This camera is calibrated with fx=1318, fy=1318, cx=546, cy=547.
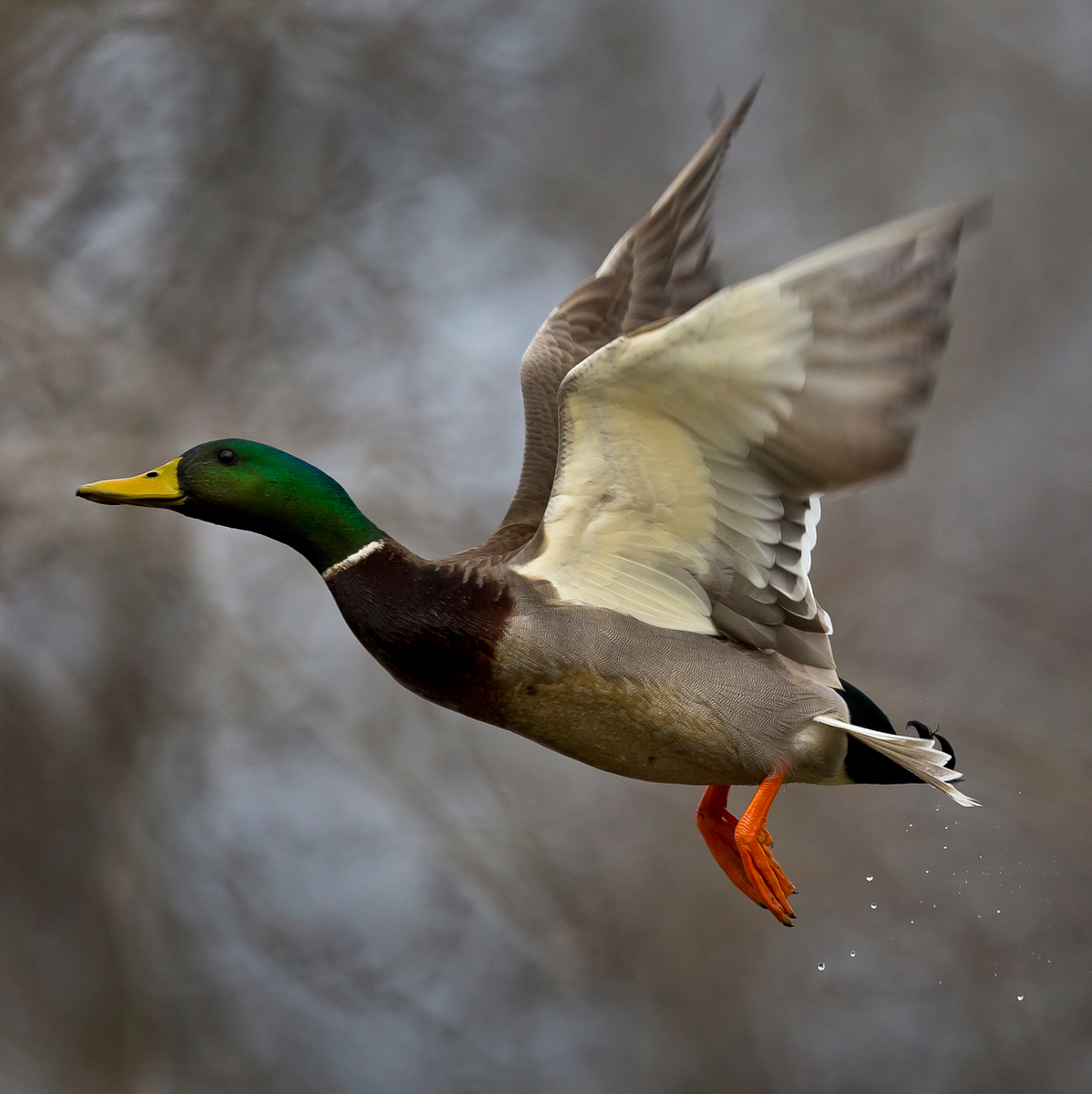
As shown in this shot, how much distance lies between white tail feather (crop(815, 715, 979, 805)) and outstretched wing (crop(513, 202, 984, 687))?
104 mm

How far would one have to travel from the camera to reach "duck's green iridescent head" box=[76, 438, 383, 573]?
137 centimetres

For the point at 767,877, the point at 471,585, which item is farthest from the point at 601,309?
the point at 767,877

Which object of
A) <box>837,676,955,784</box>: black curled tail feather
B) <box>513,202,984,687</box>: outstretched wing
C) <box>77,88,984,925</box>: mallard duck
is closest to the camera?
<box>513,202,984,687</box>: outstretched wing

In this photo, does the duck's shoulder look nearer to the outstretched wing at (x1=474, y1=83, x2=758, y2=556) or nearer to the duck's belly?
the duck's belly

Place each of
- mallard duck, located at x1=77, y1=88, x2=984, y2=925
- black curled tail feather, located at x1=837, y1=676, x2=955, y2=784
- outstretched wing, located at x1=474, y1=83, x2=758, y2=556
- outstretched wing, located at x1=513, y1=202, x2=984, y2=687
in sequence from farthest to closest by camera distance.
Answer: outstretched wing, located at x1=474, y1=83, x2=758, y2=556
black curled tail feather, located at x1=837, y1=676, x2=955, y2=784
mallard duck, located at x1=77, y1=88, x2=984, y2=925
outstretched wing, located at x1=513, y1=202, x2=984, y2=687

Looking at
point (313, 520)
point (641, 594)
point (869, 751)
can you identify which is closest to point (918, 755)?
point (869, 751)

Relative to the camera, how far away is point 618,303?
173 cm

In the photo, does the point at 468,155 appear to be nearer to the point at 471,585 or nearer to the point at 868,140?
the point at 868,140

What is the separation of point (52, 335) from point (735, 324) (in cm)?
222

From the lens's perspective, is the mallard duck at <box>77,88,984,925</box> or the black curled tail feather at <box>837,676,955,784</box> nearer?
the mallard duck at <box>77,88,984,925</box>

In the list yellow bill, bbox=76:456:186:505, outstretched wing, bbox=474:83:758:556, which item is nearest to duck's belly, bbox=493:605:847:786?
outstretched wing, bbox=474:83:758:556

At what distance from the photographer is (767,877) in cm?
130

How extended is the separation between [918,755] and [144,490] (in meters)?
0.82

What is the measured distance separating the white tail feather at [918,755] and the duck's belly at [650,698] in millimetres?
51
